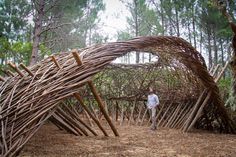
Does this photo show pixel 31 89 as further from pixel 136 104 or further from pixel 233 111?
pixel 136 104

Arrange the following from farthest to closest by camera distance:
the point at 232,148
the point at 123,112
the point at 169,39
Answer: the point at 123,112, the point at 169,39, the point at 232,148

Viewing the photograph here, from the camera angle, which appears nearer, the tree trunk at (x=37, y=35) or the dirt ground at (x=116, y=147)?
the dirt ground at (x=116, y=147)

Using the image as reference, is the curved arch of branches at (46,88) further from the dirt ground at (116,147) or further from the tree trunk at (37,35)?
the tree trunk at (37,35)

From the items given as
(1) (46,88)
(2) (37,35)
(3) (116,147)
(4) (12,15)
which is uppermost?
(4) (12,15)

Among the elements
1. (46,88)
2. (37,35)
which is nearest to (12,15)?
(37,35)

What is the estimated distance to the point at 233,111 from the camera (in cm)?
740

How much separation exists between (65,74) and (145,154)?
4.97 feet

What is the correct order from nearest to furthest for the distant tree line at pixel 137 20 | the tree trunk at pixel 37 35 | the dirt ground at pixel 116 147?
1. the dirt ground at pixel 116 147
2. the tree trunk at pixel 37 35
3. the distant tree line at pixel 137 20

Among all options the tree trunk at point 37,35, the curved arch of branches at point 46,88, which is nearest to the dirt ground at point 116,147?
the curved arch of branches at point 46,88

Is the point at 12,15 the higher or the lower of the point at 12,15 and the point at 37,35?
the higher

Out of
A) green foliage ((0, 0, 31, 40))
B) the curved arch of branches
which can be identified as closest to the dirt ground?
the curved arch of branches

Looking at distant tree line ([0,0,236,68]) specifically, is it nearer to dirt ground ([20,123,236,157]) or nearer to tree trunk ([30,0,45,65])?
tree trunk ([30,0,45,65])

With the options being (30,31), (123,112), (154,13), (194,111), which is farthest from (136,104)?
(154,13)

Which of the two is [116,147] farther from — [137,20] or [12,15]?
[137,20]
